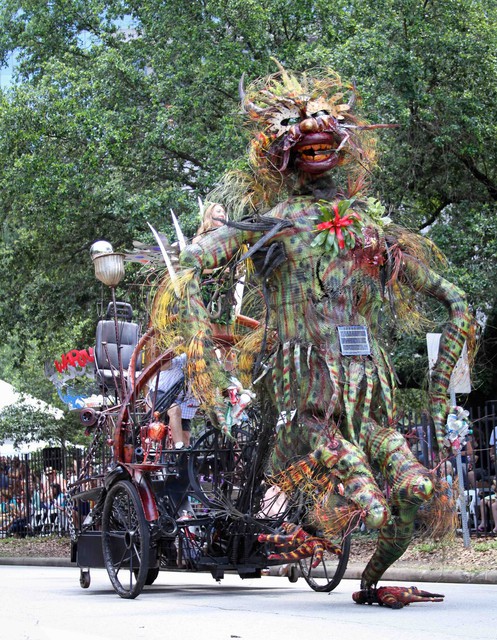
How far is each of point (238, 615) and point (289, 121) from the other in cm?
328

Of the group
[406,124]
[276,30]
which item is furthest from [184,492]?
[276,30]

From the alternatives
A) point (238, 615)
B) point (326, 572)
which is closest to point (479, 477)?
point (326, 572)

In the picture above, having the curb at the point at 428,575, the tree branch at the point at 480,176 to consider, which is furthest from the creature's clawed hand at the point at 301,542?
the tree branch at the point at 480,176

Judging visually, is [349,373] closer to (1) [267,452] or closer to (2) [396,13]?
(1) [267,452]

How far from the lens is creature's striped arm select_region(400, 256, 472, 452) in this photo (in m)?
7.60

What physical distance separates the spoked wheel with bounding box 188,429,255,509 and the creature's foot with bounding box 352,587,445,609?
4.71ft

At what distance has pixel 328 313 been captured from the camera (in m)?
7.31

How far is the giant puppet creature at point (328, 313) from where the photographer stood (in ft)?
22.9

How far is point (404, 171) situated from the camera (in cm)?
1803

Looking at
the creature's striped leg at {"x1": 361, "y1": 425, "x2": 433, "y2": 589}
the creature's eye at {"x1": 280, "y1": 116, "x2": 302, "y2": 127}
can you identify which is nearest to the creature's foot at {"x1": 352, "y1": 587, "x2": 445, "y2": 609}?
the creature's striped leg at {"x1": 361, "y1": 425, "x2": 433, "y2": 589}

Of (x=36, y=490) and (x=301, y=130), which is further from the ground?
(x=301, y=130)

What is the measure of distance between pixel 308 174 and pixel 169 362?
7.50ft

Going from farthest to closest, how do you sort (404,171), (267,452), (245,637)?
(404,171)
(267,452)
(245,637)

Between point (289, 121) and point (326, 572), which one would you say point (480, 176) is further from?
point (289, 121)
